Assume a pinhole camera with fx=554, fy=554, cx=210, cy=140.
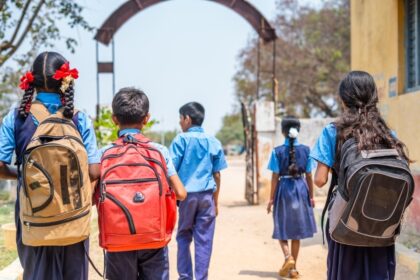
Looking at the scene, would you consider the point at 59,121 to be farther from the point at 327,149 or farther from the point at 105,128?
the point at 105,128

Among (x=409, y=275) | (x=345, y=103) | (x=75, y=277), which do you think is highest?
(x=345, y=103)

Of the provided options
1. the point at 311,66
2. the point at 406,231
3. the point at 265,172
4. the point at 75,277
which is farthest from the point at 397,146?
the point at 311,66

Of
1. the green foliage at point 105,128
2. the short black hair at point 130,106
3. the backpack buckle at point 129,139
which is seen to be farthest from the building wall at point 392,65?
the green foliage at point 105,128

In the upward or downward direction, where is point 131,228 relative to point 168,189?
downward

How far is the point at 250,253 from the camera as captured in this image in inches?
293

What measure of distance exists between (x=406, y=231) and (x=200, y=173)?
289 cm

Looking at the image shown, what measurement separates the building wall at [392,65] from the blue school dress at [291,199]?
48.5 inches

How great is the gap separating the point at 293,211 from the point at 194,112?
1.72 m

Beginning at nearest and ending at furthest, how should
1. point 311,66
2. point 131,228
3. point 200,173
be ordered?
point 131,228
point 200,173
point 311,66

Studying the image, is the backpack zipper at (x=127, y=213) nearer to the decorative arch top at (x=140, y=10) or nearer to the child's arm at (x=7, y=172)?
the child's arm at (x=7, y=172)

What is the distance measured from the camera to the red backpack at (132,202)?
2.94 m

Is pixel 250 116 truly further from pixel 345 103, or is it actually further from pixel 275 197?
pixel 345 103

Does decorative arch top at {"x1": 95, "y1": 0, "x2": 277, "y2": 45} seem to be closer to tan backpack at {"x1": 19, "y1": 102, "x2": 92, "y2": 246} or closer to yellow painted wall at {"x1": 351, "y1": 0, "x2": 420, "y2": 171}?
yellow painted wall at {"x1": 351, "y1": 0, "x2": 420, "y2": 171}

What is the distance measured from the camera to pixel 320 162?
320 cm
